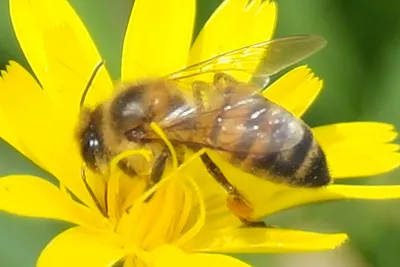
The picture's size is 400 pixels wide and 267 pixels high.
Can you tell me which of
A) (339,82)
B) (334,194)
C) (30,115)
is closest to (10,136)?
(30,115)

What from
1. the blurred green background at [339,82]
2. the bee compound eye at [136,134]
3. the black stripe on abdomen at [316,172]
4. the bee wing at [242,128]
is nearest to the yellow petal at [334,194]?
the black stripe on abdomen at [316,172]

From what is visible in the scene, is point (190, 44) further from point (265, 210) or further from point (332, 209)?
point (332, 209)

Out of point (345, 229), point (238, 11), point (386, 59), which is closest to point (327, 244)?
point (238, 11)

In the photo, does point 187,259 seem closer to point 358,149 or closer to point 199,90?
point 199,90

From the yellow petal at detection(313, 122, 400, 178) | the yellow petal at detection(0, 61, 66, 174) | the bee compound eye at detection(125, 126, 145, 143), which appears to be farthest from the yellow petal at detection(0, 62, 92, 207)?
the yellow petal at detection(313, 122, 400, 178)

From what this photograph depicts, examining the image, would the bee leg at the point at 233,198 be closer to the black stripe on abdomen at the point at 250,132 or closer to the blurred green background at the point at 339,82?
the black stripe on abdomen at the point at 250,132

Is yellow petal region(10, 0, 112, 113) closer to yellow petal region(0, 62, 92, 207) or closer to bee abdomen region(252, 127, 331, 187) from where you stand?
yellow petal region(0, 62, 92, 207)
